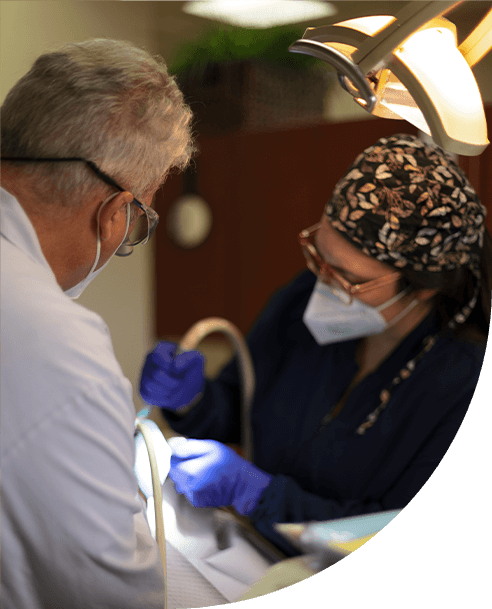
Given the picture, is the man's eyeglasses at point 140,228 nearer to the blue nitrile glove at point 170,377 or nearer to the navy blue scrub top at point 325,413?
the blue nitrile glove at point 170,377

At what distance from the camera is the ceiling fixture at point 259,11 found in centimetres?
67

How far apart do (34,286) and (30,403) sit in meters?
0.11

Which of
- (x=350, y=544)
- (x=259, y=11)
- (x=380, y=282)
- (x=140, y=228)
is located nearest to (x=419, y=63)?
(x=259, y=11)

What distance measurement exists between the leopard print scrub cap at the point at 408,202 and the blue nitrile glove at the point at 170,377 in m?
0.36

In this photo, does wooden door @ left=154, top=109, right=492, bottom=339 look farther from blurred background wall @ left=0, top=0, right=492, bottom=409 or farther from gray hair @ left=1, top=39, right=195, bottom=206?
gray hair @ left=1, top=39, right=195, bottom=206

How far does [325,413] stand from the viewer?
103 centimetres

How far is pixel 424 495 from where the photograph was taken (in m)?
0.66

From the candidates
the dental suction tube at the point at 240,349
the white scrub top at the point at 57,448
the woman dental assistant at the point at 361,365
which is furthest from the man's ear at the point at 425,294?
the white scrub top at the point at 57,448

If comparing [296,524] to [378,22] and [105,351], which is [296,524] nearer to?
[105,351]

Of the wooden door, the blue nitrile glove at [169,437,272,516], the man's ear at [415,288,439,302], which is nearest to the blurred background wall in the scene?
the wooden door

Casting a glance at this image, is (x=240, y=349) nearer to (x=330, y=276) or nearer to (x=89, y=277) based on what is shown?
(x=330, y=276)

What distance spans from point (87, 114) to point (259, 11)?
299mm

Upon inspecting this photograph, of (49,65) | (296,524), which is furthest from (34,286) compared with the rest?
(296,524)

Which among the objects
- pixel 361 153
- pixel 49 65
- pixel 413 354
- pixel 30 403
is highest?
pixel 49 65
